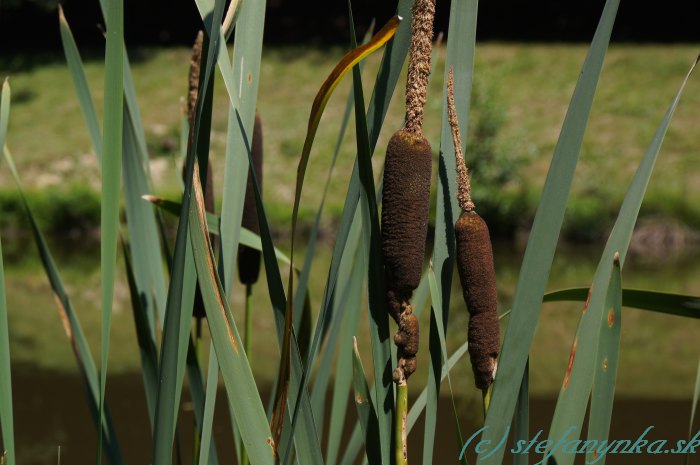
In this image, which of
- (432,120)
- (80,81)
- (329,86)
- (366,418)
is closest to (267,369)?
(80,81)

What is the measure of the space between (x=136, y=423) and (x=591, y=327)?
225 cm

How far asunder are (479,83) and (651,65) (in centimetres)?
291

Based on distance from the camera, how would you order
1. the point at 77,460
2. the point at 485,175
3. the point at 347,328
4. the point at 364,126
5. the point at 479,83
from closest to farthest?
the point at 364,126
the point at 347,328
the point at 77,460
the point at 485,175
the point at 479,83

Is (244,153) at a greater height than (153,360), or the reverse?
(244,153)

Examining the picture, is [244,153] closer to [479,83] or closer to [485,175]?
[485,175]

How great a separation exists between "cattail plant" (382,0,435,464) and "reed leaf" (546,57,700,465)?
0.09 m

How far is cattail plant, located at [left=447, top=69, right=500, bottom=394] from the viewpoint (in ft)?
1.61

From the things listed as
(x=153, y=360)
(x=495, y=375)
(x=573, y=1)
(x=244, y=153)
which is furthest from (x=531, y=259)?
(x=573, y=1)

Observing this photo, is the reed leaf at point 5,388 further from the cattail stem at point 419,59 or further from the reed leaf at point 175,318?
the cattail stem at point 419,59

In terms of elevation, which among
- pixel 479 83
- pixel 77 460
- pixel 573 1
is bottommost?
pixel 77 460

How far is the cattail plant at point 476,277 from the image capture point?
490 millimetres

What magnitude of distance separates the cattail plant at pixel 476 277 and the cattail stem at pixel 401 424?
0.15 feet

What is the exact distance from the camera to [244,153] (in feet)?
1.84

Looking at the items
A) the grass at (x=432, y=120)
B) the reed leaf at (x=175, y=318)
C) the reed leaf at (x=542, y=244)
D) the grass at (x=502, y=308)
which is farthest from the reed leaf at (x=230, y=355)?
the grass at (x=432, y=120)
